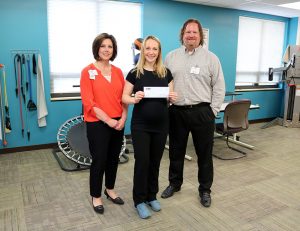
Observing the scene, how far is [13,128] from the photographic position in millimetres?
3914

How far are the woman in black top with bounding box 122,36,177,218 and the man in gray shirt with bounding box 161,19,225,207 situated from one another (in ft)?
0.56

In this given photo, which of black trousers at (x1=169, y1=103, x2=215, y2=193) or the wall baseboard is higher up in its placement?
black trousers at (x1=169, y1=103, x2=215, y2=193)

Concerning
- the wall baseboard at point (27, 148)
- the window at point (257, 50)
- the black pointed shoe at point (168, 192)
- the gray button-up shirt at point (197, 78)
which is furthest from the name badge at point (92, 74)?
the window at point (257, 50)

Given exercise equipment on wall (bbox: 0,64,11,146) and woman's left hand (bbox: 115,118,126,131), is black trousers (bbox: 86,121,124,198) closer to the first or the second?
woman's left hand (bbox: 115,118,126,131)

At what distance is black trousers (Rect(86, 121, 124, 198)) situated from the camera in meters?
2.17

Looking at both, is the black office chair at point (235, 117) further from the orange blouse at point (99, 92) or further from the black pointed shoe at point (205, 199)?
the orange blouse at point (99, 92)

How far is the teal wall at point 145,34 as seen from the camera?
12.1ft

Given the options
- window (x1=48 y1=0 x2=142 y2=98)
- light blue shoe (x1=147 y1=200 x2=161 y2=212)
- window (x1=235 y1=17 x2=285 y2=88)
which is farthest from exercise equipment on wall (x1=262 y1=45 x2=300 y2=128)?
light blue shoe (x1=147 y1=200 x2=161 y2=212)

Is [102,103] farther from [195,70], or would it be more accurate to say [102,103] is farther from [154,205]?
[154,205]

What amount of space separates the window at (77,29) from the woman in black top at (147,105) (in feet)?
7.82

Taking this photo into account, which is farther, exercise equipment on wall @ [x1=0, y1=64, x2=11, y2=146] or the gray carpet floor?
exercise equipment on wall @ [x1=0, y1=64, x2=11, y2=146]

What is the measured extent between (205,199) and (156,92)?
1148mm

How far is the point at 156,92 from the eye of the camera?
2068 millimetres

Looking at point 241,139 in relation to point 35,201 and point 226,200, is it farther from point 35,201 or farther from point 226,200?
point 35,201
